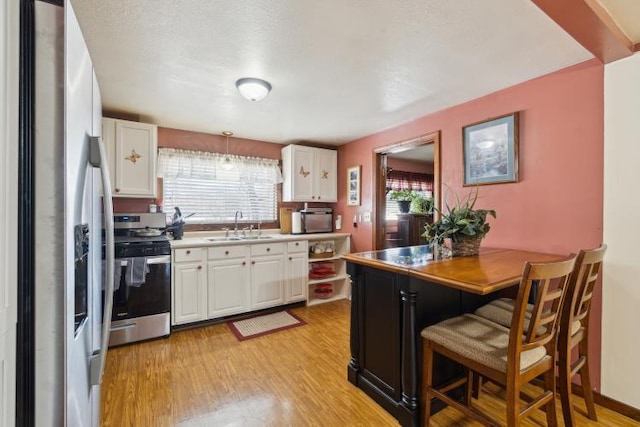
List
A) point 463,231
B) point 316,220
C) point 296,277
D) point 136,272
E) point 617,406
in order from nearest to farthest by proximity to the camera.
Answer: point 617,406
point 463,231
point 136,272
point 296,277
point 316,220

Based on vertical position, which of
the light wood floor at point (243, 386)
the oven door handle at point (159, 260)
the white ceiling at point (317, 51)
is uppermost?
the white ceiling at point (317, 51)

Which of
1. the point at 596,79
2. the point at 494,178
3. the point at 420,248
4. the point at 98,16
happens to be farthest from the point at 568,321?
the point at 98,16

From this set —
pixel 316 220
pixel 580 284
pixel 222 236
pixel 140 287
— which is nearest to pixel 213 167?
pixel 222 236

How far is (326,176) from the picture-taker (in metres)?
4.21

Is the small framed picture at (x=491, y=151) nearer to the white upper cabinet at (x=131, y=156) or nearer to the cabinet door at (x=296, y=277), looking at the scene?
the cabinet door at (x=296, y=277)

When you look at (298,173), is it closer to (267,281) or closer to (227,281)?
(267,281)

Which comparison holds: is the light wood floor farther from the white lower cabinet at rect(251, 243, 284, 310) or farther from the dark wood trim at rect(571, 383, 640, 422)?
the white lower cabinet at rect(251, 243, 284, 310)

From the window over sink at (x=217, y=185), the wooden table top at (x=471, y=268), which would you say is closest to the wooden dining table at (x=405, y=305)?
the wooden table top at (x=471, y=268)

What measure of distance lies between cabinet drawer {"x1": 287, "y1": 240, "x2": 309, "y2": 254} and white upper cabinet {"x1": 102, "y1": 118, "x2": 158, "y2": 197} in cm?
158

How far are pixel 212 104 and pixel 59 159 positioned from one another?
220 centimetres

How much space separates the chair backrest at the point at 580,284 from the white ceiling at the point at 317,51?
48.6 inches

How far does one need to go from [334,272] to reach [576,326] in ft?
8.82

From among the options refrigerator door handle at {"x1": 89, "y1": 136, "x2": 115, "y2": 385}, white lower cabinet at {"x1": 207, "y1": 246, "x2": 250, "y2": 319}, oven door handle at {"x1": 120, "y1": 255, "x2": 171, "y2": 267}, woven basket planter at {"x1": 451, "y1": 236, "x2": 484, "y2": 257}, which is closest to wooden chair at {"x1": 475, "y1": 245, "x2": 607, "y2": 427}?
woven basket planter at {"x1": 451, "y1": 236, "x2": 484, "y2": 257}

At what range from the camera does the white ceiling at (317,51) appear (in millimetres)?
1470
